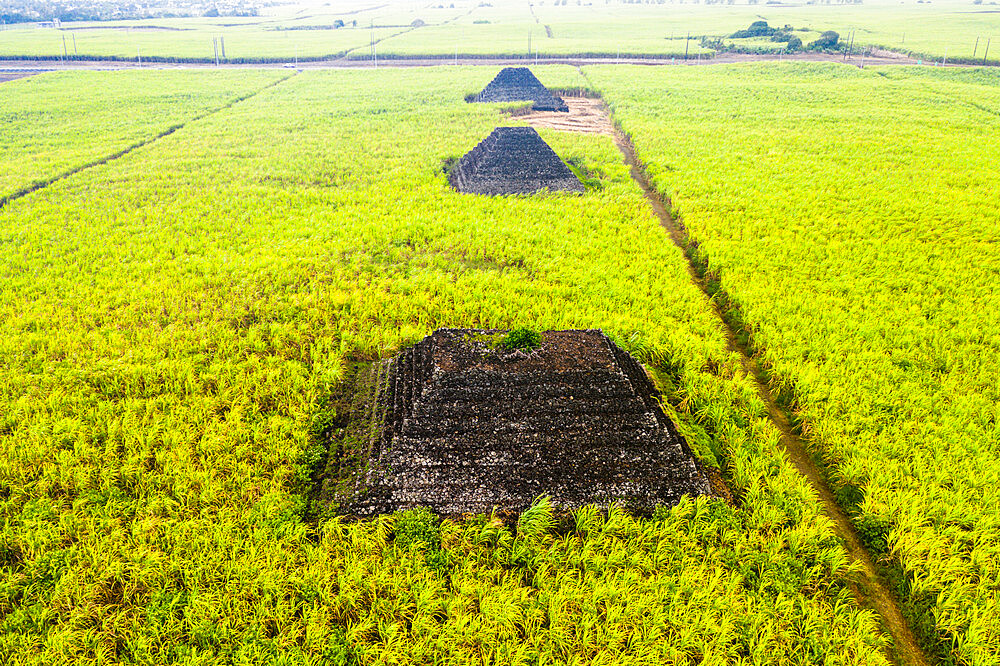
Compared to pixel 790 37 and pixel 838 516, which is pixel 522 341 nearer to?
pixel 838 516

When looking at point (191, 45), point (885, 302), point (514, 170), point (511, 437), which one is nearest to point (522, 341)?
point (511, 437)

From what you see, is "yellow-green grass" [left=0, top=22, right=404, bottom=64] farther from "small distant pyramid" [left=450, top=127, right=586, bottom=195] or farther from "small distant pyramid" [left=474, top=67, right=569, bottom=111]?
"small distant pyramid" [left=450, top=127, right=586, bottom=195]

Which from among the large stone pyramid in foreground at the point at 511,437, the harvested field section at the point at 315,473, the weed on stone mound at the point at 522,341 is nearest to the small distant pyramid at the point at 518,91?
the harvested field section at the point at 315,473

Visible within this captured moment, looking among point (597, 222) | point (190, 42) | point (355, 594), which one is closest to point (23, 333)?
point (355, 594)

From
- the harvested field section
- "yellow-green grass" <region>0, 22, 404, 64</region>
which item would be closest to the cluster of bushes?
"yellow-green grass" <region>0, 22, 404, 64</region>

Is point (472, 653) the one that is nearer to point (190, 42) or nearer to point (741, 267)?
point (741, 267)
